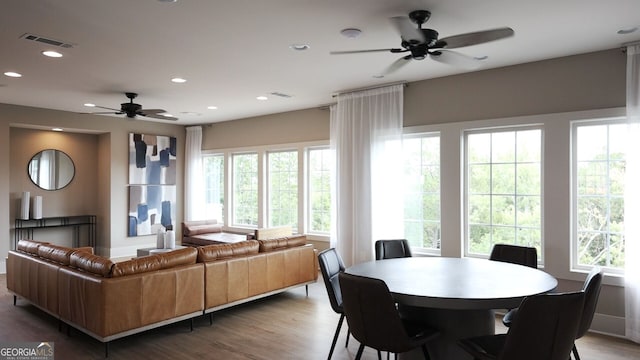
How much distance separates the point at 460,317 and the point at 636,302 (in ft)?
7.25

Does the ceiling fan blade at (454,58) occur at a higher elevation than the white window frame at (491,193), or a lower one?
higher

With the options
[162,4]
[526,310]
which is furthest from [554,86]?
[162,4]

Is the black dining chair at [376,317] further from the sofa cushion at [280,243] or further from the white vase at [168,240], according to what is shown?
the white vase at [168,240]

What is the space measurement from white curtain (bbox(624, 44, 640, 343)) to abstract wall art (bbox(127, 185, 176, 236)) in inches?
309

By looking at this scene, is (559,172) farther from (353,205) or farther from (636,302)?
(353,205)

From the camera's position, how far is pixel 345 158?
627 centimetres

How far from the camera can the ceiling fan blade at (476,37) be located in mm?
2830

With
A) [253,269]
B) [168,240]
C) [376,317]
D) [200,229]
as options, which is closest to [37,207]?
[200,229]

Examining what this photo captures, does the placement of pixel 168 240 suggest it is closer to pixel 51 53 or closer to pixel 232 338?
pixel 232 338

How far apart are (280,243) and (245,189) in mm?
3565

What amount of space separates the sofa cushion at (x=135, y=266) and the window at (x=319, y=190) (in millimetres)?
3653

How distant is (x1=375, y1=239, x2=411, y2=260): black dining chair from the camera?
4.55m

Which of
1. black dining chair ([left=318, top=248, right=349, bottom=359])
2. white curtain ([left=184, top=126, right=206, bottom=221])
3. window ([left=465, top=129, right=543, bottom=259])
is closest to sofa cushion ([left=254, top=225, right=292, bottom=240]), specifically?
black dining chair ([left=318, top=248, right=349, bottom=359])

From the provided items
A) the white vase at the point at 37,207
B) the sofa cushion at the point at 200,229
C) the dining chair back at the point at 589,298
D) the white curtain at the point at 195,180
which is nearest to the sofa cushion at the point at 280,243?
the sofa cushion at the point at 200,229
